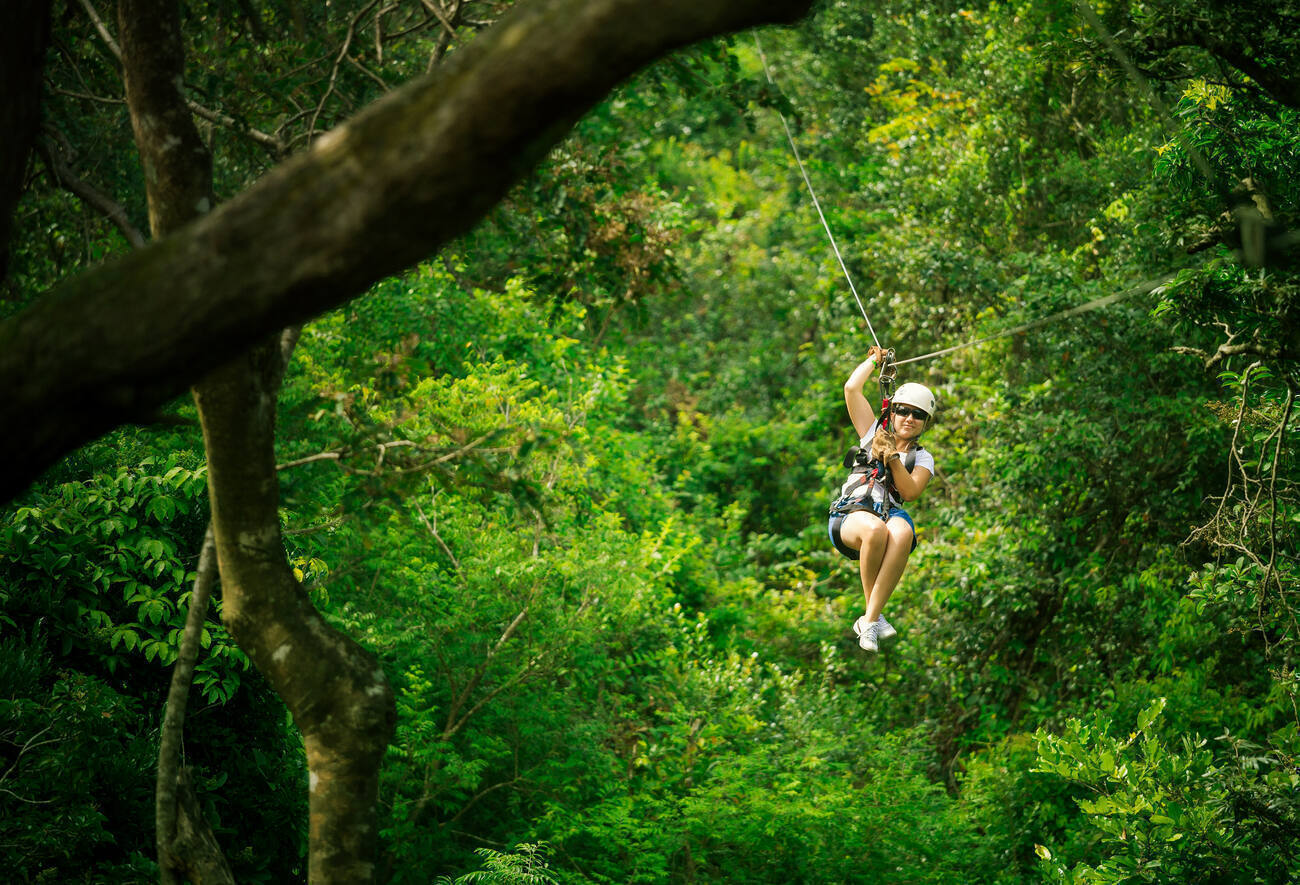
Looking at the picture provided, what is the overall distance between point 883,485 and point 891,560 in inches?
14.8

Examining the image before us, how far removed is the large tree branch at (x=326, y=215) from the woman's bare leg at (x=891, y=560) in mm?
4095

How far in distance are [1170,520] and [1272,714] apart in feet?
6.98

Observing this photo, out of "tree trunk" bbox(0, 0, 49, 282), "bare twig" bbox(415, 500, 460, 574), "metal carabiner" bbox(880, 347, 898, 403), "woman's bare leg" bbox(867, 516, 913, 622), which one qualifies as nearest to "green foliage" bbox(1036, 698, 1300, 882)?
"woman's bare leg" bbox(867, 516, 913, 622)

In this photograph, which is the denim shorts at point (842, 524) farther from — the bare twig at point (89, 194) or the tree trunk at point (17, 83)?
the tree trunk at point (17, 83)

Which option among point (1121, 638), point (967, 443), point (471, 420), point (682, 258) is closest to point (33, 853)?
point (471, 420)

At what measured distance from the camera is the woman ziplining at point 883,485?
19.6ft

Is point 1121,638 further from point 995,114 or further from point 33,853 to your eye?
point 33,853

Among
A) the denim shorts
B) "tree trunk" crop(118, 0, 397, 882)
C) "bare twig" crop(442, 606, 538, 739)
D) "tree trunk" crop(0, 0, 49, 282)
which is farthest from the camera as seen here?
"bare twig" crop(442, 606, 538, 739)

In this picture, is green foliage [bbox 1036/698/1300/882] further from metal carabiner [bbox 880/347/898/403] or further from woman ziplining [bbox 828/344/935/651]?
metal carabiner [bbox 880/347/898/403]

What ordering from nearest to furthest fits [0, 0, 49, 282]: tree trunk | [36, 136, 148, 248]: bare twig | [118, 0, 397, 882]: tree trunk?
[0, 0, 49, 282]: tree trunk → [118, 0, 397, 882]: tree trunk → [36, 136, 148, 248]: bare twig

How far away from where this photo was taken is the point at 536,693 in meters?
7.97

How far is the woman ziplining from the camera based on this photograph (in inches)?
235

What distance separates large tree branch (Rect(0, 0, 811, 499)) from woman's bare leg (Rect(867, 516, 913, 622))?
161 inches

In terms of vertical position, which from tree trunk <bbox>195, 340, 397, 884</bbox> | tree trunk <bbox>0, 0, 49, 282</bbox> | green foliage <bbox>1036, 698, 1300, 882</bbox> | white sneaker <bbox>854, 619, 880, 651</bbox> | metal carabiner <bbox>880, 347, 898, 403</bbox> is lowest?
green foliage <bbox>1036, 698, 1300, 882</bbox>
